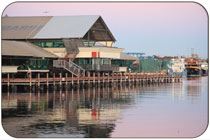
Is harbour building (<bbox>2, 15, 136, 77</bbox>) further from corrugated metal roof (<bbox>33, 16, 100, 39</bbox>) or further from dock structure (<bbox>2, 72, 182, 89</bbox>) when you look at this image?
dock structure (<bbox>2, 72, 182, 89</bbox>)

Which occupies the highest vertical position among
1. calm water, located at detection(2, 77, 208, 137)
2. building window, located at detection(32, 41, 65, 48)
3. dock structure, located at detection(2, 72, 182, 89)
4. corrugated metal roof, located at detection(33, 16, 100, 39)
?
corrugated metal roof, located at detection(33, 16, 100, 39)

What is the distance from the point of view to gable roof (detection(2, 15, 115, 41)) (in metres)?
84.2

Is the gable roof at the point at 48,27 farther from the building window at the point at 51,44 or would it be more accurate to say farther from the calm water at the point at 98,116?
the calm water at the point at 98,116

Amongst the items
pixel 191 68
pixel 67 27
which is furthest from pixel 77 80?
pixel 191 68

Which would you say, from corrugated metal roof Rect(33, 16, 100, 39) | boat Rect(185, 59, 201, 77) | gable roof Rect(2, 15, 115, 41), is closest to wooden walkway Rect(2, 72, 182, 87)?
corrugated metal roof Rect(33, 16, 100, 39)

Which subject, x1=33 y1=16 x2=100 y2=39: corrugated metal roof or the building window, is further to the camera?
the building window

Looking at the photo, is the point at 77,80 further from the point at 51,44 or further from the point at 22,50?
the point at 51,44

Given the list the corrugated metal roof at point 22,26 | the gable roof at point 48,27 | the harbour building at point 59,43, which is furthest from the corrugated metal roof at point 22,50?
the corrugated metal roof at point 22,26

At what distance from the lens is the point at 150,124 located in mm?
39625

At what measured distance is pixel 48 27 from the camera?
87688 mm

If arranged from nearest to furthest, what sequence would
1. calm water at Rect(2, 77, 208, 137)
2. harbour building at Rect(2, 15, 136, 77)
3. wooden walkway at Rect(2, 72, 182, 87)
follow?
calm water at Rect(2, 77, 208, 137)
wooden walkway at Rect(2, 72, 182, 87)
harbour building at Rect(2, 15, 136, 77)

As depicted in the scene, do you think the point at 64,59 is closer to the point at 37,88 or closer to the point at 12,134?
the point at 37,88

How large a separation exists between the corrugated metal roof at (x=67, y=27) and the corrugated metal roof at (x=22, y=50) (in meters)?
3.25

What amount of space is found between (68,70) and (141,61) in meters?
61.7
